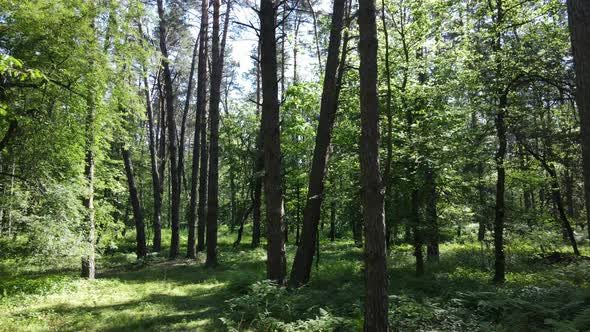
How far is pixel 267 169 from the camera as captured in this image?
28.8 feet

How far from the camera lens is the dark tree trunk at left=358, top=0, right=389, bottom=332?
510 centimetres

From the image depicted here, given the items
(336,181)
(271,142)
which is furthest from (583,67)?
(336,181)

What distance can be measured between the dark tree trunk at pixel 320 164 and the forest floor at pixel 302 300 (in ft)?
2.18

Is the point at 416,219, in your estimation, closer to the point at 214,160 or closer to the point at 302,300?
the point at 302,300

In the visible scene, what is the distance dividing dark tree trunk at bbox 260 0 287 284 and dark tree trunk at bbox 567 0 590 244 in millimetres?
5569

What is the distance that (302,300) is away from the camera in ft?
25.2

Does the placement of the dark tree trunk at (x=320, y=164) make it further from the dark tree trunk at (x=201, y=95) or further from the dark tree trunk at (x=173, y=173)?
the dark tree trunk at (x=173, y=173)

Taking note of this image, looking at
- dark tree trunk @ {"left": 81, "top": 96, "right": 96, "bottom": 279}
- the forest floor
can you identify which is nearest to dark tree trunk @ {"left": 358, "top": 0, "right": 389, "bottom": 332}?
the forest floor

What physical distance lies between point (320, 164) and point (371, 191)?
458 cm

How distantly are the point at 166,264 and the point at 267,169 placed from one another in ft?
31.6

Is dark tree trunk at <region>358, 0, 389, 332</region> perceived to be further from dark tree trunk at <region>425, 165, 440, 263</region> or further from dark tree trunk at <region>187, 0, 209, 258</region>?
dark tree trunk at <region>187, 0, 209, 258</region>

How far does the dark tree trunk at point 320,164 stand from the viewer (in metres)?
9.59

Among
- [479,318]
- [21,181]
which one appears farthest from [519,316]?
[21,181]

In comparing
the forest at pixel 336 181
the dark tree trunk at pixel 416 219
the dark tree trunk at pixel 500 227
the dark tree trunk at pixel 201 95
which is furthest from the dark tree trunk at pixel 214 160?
the dark tree trunk at pixel 500 227
